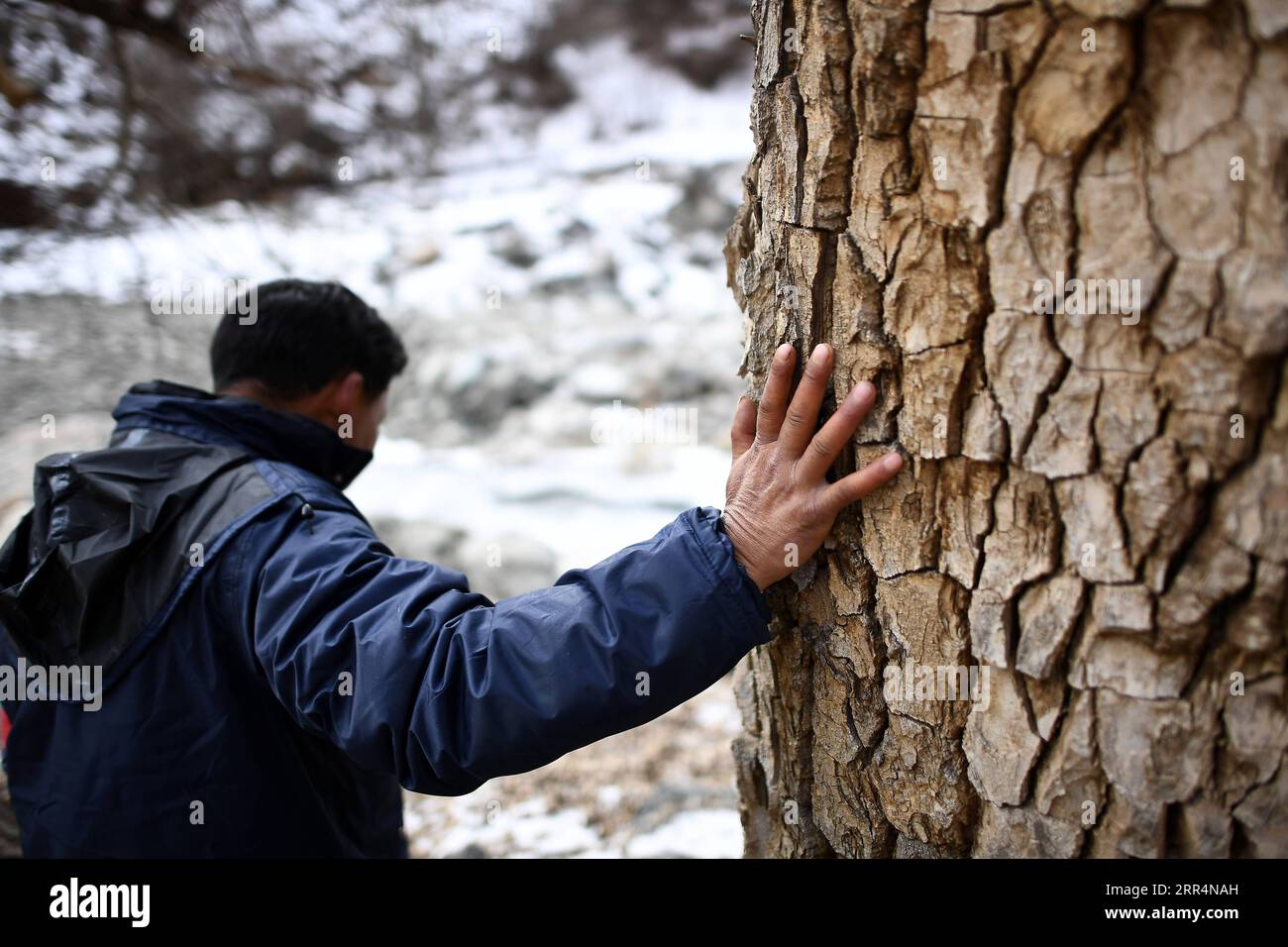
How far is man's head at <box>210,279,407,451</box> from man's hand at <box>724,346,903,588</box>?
3.47 feet

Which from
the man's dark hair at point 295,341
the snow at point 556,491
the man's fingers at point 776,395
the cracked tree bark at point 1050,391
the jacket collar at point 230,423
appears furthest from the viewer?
the snow at point 556,491

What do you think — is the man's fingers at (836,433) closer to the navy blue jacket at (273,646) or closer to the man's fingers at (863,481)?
the man's fingers at (863,481)

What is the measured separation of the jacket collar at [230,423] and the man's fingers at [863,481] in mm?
1119

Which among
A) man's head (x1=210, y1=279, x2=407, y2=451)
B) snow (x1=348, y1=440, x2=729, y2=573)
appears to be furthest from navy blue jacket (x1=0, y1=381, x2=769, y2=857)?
snow (x1=348, y1=440, x2=729, y2=573)

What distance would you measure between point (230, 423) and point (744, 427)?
3.46ft

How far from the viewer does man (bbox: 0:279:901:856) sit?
1.30 m

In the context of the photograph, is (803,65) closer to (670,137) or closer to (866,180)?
(866,180)

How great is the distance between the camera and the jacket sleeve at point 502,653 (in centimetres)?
128

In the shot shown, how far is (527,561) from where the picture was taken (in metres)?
4.82

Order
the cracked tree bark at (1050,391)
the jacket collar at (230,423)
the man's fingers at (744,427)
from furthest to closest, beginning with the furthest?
the jacket collar at (230,423) < the man's fingers at (744,427) < the cracked tree bark at (1050,391)

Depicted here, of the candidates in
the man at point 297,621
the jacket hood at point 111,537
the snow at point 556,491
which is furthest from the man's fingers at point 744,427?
the snow at point 556,491

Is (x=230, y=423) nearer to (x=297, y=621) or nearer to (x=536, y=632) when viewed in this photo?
(x=297, y=621)

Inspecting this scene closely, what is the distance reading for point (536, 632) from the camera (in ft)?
4.32

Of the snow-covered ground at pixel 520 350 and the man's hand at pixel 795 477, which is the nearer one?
the man's hand at pixel 795 477
